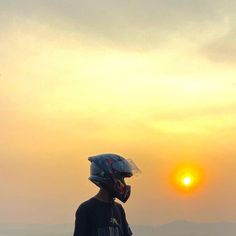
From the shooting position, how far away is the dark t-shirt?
21.9 ft

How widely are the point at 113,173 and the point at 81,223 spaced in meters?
0.72

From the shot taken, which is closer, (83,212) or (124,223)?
(83,212)

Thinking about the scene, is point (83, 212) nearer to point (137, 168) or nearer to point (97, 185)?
point (97, 185)

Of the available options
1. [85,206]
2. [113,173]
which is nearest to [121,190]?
[113,173]

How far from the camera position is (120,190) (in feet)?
21.6

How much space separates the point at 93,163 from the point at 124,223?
0.98 metres

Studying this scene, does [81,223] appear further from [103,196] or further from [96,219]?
[103,196]

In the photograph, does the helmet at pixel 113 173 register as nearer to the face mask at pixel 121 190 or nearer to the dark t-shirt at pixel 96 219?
the face mask at pixel 121 190

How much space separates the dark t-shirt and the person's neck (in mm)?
39

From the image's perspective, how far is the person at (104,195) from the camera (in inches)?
259

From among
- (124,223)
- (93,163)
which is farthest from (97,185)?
(124,223)

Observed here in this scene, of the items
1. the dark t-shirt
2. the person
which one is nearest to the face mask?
the person

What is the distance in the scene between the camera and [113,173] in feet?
21.5

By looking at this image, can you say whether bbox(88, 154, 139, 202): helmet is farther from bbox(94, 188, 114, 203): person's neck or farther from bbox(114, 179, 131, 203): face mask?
bbox(94, 188, 114, 203): person's neck
